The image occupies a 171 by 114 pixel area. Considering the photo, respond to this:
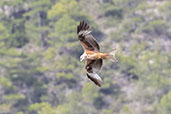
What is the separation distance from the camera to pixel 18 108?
4744cm

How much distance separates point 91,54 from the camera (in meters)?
13.3

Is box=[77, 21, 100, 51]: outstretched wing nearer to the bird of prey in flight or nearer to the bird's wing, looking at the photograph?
the bird of prey in flight

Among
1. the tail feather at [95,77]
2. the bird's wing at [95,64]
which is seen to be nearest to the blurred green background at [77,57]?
the tail feather at [95,77]

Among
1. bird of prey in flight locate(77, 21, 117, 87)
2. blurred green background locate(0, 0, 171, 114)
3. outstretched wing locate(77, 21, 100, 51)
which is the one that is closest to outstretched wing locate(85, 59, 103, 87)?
bird of prey in flight locate(77, 21, 117, 87)

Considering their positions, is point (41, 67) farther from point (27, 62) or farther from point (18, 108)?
point (18, 108)

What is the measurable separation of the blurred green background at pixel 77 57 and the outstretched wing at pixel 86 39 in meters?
30.2

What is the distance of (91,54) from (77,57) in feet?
127

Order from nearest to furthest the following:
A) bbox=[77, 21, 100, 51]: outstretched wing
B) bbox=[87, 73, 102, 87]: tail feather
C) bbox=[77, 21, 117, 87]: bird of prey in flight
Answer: bbox=[77, 21, 117, 87]: bird of prey in flight
bbox=[77, 21, 100, 51]: outstretched wing
bbox=[87, 73, 102, 87]: tail feather

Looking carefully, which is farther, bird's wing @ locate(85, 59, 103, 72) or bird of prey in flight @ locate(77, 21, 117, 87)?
bird's wing @ locate(85, 59, 103, 72)

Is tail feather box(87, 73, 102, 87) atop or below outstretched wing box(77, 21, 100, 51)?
below

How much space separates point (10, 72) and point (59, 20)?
738 centimetres

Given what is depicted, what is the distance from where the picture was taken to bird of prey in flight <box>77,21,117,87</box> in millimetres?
13188

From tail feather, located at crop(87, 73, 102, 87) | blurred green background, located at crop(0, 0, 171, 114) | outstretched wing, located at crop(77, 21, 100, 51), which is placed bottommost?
tail feather, located at crop(87, 73, 102, 87)

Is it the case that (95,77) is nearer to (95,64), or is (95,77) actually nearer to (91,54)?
(95,64)
